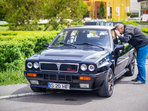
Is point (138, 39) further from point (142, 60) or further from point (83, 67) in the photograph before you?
point (83, 67)

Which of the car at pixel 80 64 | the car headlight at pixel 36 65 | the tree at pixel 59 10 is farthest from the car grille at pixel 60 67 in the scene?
the tree at pixel 59 10

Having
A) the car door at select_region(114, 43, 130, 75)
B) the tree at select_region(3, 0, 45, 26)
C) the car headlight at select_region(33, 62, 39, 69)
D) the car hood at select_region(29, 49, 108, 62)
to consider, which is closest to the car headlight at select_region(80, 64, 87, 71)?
the car hood at select_region(29, 49, 108, 62)

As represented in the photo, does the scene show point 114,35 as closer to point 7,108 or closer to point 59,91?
point 59,91

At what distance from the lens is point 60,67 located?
6.43 meters

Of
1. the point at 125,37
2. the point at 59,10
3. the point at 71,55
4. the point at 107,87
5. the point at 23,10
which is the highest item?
the point at 23,10

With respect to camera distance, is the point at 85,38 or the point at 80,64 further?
the point at 85,38

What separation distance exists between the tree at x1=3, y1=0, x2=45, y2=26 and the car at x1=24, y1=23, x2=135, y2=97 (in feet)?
46.4

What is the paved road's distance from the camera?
6.04m

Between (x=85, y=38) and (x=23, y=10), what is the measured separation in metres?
14.4

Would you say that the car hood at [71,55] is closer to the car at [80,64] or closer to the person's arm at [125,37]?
the car at [80,64]

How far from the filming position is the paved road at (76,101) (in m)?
6.04

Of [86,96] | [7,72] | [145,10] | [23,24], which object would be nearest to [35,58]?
[86,96]

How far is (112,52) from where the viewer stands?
24.0ft

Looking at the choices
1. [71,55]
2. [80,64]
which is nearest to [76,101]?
[80,64]
